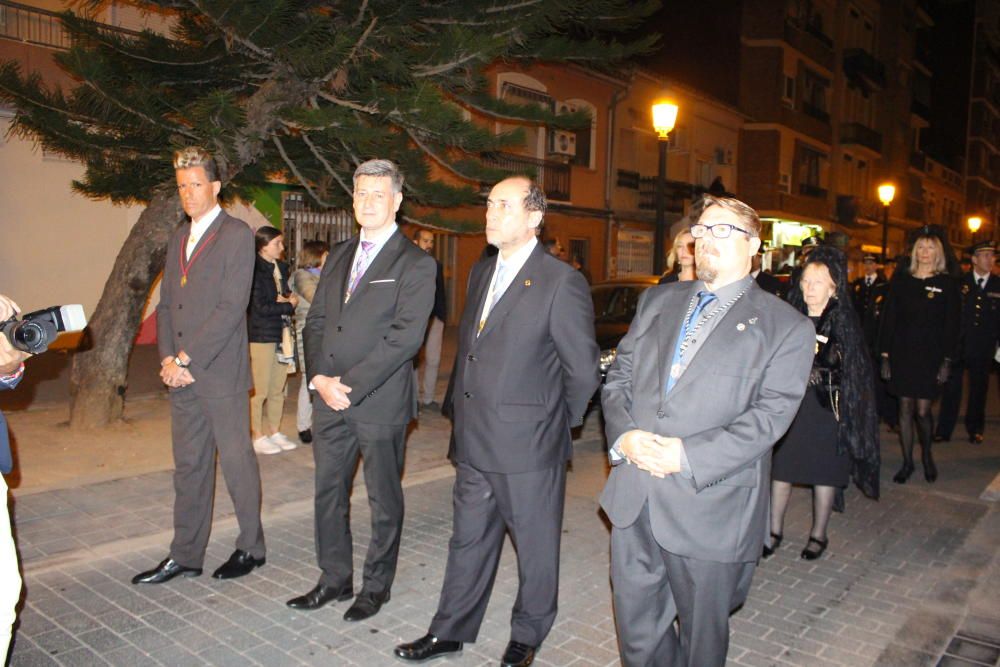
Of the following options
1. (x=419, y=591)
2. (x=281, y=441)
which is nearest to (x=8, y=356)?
(x=419, y=591)

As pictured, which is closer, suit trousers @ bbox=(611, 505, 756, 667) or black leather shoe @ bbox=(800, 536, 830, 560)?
suit trousers @ bbox=(611, 505, 756, 667)

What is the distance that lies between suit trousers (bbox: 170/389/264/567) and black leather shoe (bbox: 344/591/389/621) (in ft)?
3.17

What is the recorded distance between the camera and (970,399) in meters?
9.64

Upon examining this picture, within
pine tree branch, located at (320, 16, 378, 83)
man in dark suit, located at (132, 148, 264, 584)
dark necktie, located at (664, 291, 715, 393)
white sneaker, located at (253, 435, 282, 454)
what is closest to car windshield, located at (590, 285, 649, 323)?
white sneaker, located at (253, 435, 282, 454)

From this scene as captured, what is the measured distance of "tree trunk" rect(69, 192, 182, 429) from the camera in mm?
8273

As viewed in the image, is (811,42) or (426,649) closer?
(426,649)

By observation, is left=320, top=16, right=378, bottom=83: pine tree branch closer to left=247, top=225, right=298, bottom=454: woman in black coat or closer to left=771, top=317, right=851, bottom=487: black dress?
left=247, top=225, right=298, bottom=454: woman in black coat

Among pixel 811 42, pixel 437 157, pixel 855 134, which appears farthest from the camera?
pixel 855 134

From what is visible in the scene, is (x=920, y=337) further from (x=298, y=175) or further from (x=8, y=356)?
(x=8, y=356)

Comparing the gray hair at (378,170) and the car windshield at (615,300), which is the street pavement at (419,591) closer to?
the gray hair at (378,170)

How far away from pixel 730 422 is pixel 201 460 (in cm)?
308

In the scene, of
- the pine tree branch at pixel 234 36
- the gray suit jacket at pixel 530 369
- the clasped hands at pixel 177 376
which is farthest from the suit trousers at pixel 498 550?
the pine tree branch at pixel 234 36

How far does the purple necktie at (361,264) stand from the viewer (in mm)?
4254

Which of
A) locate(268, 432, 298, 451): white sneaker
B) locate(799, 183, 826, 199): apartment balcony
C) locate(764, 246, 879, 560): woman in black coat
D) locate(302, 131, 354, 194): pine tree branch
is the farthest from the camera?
locate(799, 183, 826, 199): apartment balcony
